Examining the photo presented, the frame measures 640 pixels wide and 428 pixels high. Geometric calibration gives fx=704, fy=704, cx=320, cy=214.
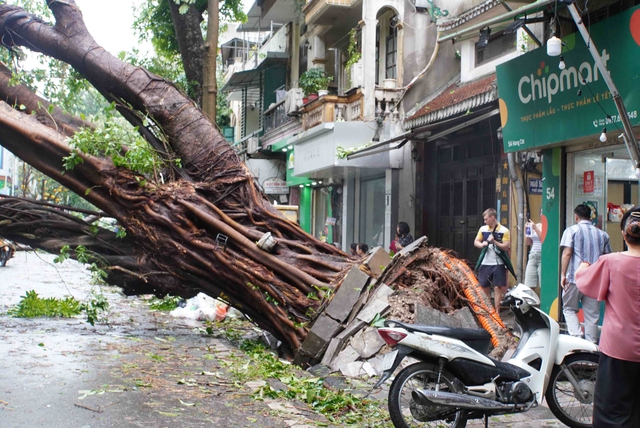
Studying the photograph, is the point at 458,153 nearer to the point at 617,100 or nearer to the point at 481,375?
the point at 617,100

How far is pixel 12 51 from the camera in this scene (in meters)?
11.3

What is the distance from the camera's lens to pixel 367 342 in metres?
A: 7.96

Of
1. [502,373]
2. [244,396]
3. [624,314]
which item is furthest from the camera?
[244,396]

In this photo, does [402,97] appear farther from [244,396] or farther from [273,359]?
[244,396]

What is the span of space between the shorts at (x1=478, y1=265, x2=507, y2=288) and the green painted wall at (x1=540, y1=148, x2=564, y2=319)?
2.07ft

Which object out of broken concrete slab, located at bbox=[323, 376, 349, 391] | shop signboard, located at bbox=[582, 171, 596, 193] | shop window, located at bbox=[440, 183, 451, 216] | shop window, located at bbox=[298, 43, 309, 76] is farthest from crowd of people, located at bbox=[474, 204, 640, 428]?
shop window, located at bbox=[298, 43, 309, 76]

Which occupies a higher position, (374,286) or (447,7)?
(447,7)

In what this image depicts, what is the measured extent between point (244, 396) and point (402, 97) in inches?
495

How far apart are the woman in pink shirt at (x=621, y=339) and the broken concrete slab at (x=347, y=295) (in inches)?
161

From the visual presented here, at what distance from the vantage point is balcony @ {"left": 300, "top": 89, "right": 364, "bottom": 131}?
61.9 ft

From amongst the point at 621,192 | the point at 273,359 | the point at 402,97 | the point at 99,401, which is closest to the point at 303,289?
the point at 273,359

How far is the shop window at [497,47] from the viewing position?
549 inches

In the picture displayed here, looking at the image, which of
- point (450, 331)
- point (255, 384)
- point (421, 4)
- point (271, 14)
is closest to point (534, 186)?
point (421, 4)

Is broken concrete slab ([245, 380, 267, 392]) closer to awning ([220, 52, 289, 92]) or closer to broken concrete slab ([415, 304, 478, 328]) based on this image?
broken concrete slab ([415, 304, 478, 328])
